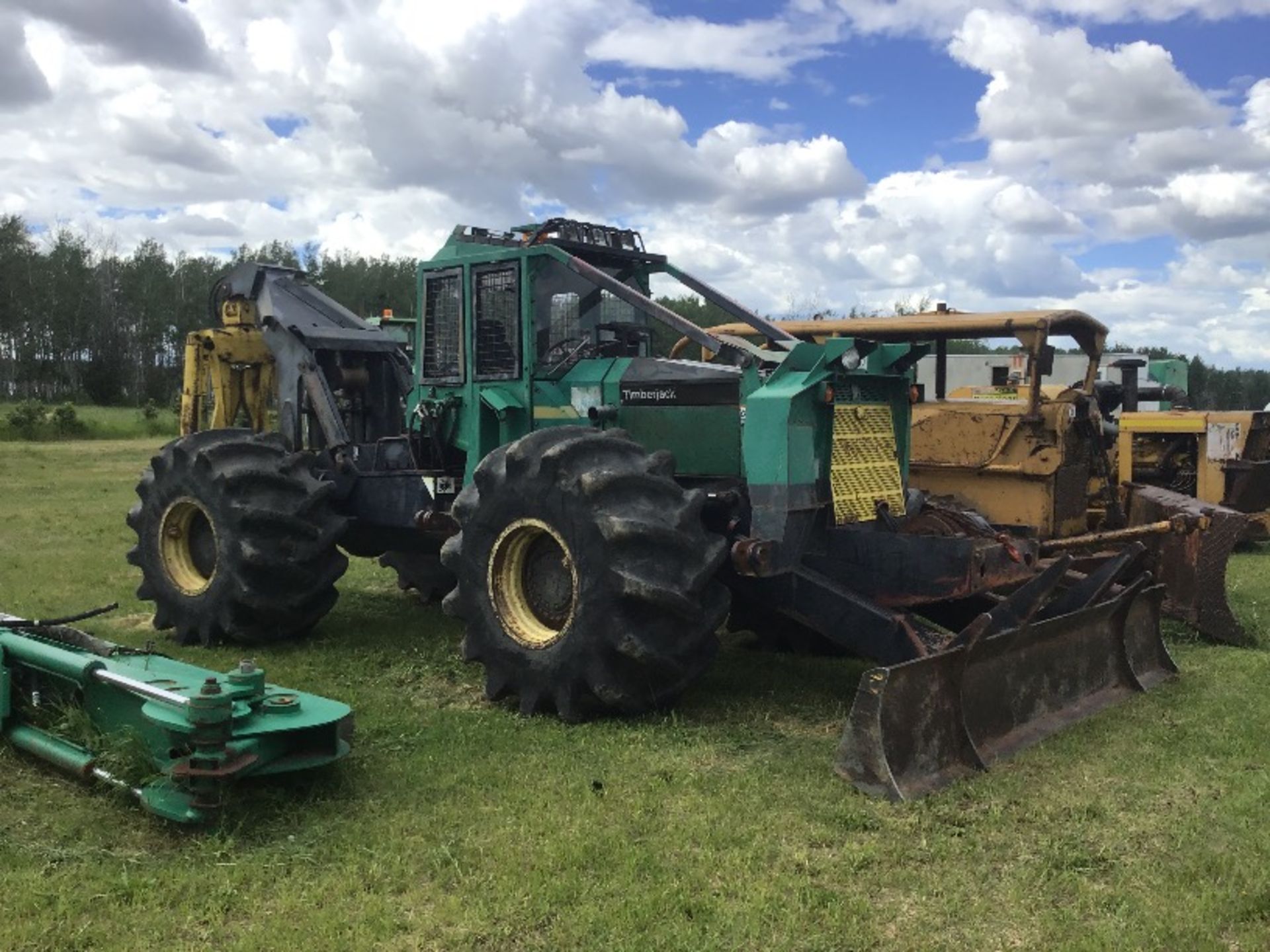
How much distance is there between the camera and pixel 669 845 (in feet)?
14.4

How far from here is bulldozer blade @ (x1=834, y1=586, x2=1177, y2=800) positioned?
4.99 metres

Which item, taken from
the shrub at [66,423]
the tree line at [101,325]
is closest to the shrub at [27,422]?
the shrub at [66,423]

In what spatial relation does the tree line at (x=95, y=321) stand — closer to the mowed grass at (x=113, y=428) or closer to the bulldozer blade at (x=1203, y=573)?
the mowed grass at (x=113, y=428)

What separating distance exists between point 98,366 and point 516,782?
192 ft

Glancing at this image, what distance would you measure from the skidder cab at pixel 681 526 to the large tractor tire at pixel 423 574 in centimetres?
152

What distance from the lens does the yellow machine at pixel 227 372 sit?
30.5 ft

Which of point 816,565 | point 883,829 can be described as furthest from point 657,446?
point 883,829

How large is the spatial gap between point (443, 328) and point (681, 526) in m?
2.90

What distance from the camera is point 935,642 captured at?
5.99m

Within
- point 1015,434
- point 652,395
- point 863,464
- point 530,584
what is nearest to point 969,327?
point 1015,434

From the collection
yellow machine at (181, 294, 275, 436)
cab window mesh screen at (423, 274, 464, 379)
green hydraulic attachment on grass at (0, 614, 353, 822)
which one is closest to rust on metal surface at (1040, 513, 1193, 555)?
cab window mesh screen at (423, 274, 464, 379)

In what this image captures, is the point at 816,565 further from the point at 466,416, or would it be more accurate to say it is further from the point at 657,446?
the point at 466,416

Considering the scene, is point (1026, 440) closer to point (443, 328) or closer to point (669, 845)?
point (443, 328)

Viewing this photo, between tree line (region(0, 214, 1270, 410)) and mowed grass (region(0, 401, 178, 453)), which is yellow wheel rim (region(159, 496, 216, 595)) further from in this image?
tree line (region(0, 214, 1270, 410))
